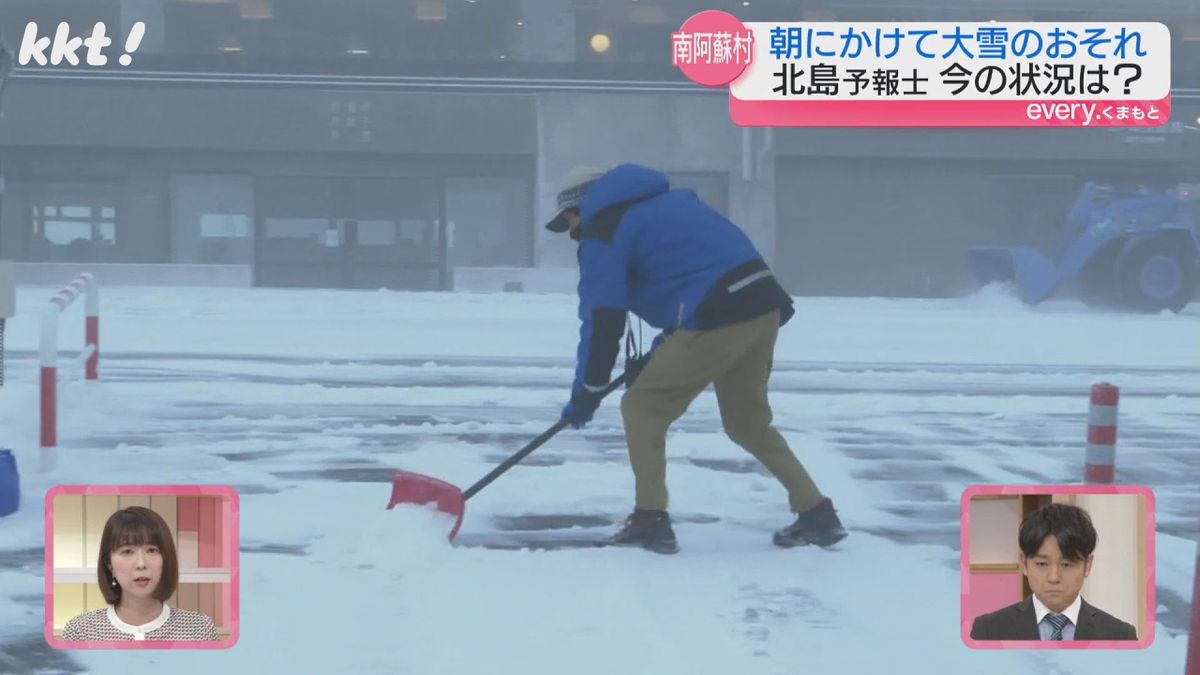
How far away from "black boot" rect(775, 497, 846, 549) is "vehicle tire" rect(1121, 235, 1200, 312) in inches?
719

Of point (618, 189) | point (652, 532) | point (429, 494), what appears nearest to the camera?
point (618, 189)

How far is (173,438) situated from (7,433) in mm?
1004

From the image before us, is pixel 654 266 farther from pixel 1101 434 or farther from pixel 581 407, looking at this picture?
pixel 1101 434

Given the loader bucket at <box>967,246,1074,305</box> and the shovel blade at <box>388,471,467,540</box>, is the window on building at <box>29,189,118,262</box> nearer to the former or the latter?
the loader bucket at <box>967,246,1074,305</box>

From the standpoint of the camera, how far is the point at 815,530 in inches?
237

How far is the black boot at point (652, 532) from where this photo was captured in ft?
19.3

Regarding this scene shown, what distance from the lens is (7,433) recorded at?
8.52 m

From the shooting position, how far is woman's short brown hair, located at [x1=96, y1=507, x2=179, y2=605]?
3.22m

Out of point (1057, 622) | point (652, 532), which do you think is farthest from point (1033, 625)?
point (652, 532)

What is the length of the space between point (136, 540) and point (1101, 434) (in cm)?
540

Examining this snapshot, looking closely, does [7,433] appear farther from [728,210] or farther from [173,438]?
[728,210]

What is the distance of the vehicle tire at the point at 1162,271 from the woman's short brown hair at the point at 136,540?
21.6 m

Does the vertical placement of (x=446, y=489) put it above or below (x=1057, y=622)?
below

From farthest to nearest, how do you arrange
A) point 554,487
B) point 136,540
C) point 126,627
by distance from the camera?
point 554,487
point 126,627
point 136,540
